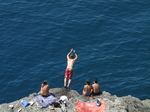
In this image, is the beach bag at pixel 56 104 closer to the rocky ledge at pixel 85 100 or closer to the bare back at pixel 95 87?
the rocky ledge at pixel 85 100

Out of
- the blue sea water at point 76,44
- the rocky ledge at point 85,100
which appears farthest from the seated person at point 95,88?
the blue sea water at point 76,44

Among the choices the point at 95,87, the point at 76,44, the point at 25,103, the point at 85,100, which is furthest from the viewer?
the point at 76,44

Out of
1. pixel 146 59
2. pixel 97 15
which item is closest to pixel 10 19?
pixel 97 15

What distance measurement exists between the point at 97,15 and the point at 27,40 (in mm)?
11854

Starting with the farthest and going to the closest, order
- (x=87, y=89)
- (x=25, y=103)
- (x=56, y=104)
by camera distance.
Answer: (x=87, y=89) < (x=25, y=103) < (x=56, y=104)

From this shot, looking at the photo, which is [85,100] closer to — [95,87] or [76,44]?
[95,87]

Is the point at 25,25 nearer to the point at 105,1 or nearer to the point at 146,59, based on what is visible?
the point at 105,1

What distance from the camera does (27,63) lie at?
41531mm

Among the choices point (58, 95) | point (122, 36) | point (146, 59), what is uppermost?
point (122, 36)

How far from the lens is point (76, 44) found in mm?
44188

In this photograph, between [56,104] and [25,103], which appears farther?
[25,103]

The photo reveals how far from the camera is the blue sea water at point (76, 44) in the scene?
127 feet

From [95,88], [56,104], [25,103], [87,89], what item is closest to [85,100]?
[87,89]

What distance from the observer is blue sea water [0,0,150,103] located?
38.7 meters
